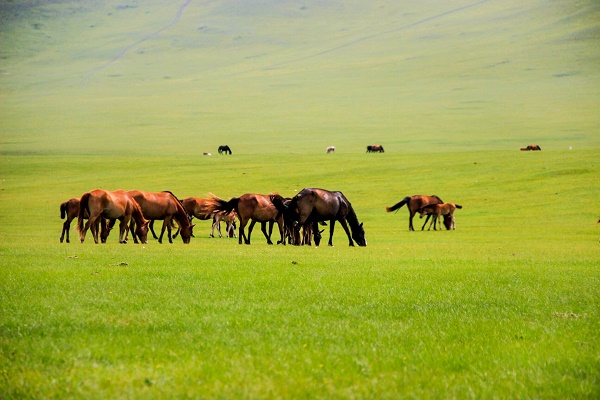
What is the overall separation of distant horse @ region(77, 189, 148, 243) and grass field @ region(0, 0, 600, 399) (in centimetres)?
101

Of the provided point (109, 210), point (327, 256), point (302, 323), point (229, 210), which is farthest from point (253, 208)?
point (302, 323)

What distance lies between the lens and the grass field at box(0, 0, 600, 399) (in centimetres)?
671

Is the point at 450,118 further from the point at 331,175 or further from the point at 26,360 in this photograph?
the point at 26,360

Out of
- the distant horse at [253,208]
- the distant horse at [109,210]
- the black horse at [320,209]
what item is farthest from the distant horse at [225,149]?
the black horse at [320,209]

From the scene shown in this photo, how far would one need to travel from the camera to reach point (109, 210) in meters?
23.0

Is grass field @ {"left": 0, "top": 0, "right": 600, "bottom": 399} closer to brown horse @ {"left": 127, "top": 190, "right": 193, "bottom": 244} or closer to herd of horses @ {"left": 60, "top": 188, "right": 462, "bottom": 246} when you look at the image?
brown horse @ {"left": 127, "top": 190, "right": 193, "bottom": 244}

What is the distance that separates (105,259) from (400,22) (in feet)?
621

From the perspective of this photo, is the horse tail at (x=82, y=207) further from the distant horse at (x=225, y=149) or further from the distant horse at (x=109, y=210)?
→ the distant horse at (x=225, y=149)

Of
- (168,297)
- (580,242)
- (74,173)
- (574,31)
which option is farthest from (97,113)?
(168,297)

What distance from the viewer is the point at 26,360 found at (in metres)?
6.76

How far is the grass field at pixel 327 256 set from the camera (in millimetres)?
6711

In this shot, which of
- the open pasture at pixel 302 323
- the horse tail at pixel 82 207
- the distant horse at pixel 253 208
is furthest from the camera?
the distant horse at pixel 253 208

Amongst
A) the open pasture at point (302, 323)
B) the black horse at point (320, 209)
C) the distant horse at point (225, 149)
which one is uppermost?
the distant horse at point (225, 149)

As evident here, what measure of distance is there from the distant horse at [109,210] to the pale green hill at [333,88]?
56050 mm
